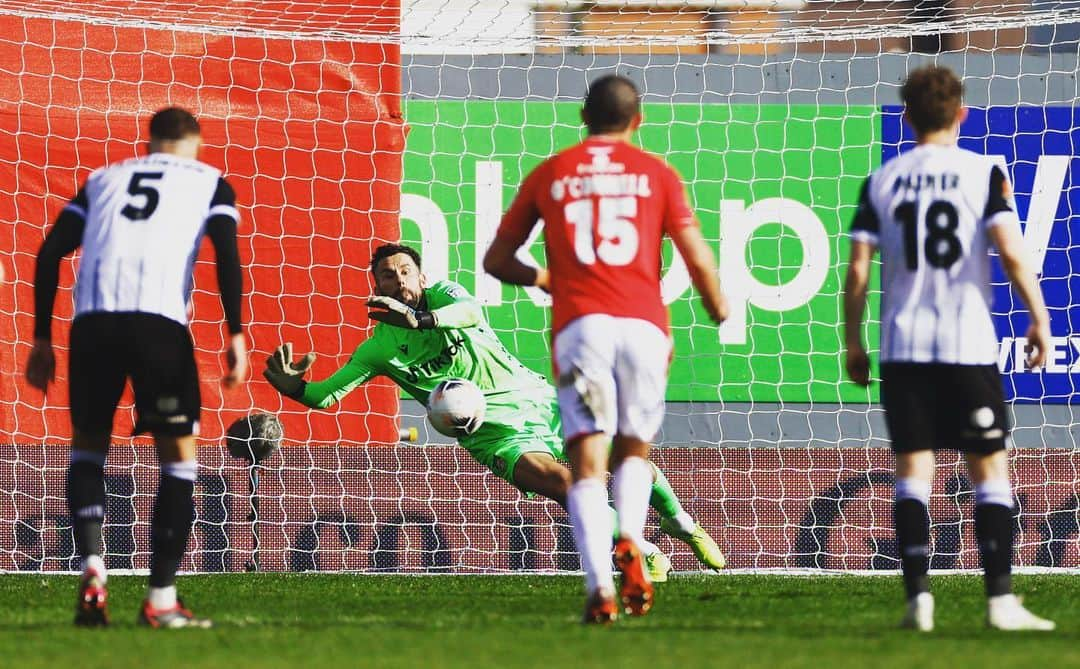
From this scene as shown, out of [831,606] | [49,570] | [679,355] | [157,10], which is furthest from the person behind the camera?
[679,355]

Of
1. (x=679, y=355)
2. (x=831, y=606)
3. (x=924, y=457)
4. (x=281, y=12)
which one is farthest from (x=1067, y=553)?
(x=281, y=12)

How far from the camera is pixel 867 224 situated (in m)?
5.03

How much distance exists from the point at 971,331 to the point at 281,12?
7.39 metres

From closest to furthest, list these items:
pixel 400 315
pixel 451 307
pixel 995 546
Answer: pixel 995 546
pixel 400 315
pixel 451 307

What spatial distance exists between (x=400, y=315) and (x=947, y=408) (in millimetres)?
2914

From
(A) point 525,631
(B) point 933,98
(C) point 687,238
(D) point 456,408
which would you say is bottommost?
(A) point 525,631

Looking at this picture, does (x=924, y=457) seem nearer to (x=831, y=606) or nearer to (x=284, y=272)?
(x=831, y=606)

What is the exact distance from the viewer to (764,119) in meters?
12.0

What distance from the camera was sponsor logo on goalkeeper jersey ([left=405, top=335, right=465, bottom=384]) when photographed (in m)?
8.05

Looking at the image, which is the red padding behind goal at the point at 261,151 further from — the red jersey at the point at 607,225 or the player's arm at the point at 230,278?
the red jersey at the point at 607,225

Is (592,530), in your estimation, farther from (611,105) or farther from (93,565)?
(93,565)

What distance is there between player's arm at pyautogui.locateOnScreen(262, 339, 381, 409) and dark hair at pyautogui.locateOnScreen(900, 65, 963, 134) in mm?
3266

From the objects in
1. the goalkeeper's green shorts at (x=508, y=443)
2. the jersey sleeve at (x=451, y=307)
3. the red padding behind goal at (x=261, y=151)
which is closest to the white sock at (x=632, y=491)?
the jersey sleeve at (x=451, y=307)

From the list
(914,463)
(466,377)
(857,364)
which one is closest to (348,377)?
(466,377)
